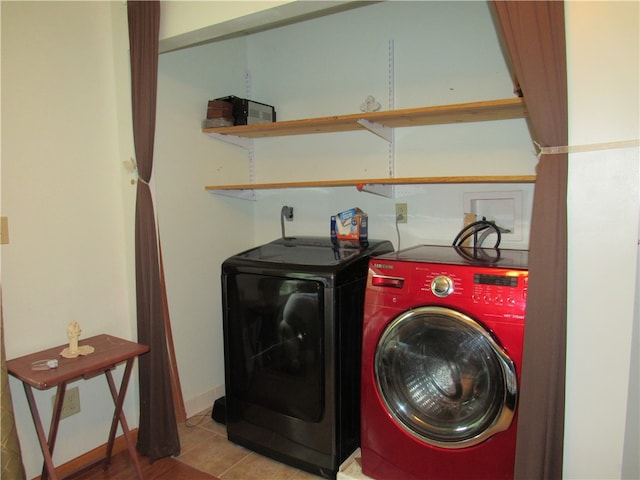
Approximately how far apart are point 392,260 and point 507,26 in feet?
2.94

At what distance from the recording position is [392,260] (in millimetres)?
1746

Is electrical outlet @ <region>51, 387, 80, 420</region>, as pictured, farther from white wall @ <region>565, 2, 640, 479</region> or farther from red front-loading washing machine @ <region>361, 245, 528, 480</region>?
white wall @ <region>565, 2, 640, 479</region>

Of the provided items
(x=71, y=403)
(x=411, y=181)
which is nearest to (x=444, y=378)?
(x=411, y=181)

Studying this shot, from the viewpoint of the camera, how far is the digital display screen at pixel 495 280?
58.8 inches

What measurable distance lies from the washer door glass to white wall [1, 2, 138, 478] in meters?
1.37

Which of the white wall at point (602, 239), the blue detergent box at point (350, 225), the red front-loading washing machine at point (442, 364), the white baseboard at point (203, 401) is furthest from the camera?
the white baseboard at point (203, 401)

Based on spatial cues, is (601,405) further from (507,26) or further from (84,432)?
(84,432)

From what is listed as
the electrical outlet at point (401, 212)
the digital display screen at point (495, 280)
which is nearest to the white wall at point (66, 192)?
the electrical outlet at point (401, 212)

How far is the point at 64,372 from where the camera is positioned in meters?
1.62

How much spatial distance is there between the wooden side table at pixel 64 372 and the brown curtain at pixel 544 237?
1.51 meters

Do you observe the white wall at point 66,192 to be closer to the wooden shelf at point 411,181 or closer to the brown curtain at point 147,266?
the brown curtain at point 147,266

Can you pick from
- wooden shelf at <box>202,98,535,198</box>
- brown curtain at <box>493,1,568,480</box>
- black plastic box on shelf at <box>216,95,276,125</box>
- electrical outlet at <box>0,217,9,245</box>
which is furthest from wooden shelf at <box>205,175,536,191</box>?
electrical outlet at <box>0,217,9,245</box>

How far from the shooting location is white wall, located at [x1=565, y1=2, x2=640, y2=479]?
45.9 inches

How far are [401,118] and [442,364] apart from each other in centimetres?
117
